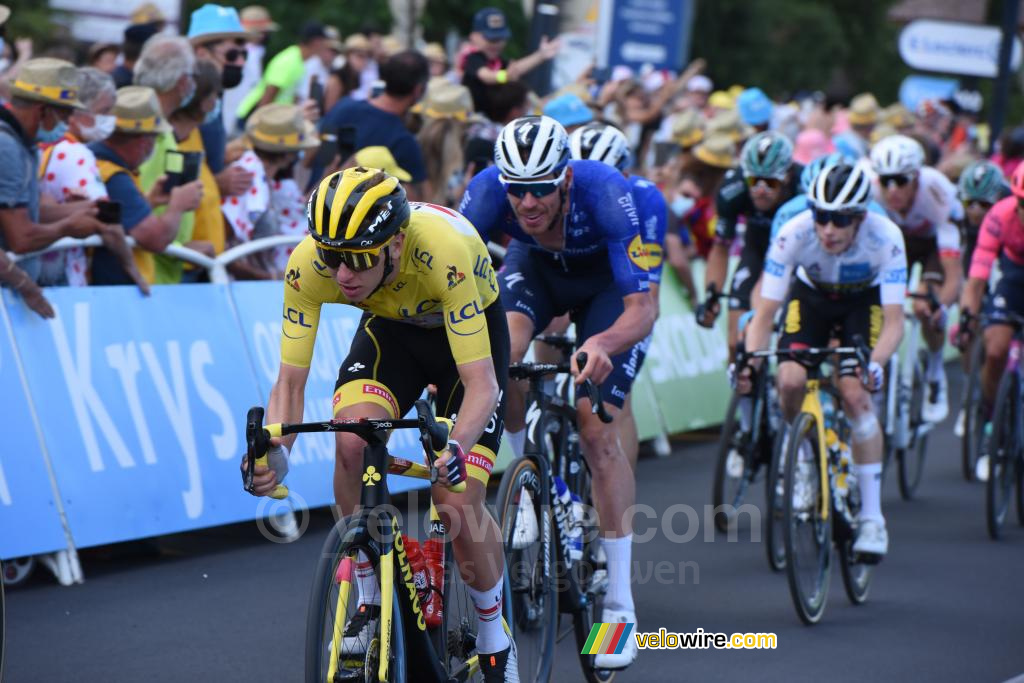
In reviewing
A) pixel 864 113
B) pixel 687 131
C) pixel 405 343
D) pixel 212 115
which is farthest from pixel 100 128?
pixel 864 113

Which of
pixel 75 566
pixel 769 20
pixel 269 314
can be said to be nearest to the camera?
pixel 75 566

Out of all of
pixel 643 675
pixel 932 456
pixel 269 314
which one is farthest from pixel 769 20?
pixel 643 675

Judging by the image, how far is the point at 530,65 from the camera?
1188cm

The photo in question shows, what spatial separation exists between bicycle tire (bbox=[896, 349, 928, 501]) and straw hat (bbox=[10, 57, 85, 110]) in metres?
6.05

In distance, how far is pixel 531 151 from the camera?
574cm

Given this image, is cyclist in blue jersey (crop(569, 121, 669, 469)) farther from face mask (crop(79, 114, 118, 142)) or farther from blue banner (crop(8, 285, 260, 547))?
face mask (crop(79, 114, 118, 142))

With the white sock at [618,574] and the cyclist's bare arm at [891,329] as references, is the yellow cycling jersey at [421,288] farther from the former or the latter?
the cyclist's bare arm at [891,329]

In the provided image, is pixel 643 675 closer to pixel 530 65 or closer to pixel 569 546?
pixel 569 546

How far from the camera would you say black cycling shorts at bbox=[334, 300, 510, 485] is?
4.84 meters

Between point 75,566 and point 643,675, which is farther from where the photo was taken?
point 75,566

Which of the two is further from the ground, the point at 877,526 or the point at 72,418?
the point at 72,418

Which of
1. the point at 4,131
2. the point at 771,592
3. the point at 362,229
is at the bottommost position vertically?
the point at 771,592

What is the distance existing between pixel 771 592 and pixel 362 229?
13.4ft

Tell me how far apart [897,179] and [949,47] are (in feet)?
43.3
